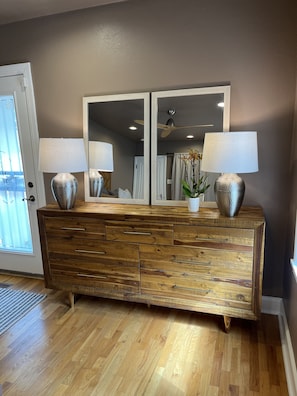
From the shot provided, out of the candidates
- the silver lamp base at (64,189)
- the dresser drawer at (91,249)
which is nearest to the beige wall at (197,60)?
the silver lamp base at (64,189)

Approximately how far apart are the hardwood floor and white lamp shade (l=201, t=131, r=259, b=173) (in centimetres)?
123

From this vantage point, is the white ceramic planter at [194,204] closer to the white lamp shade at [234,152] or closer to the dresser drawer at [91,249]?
the white lamp shade at [234,152]

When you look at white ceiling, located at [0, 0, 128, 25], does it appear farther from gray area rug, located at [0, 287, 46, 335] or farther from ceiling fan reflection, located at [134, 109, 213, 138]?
gray area rug, located at [0, 287, 46, 335]

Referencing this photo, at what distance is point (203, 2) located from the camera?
6.30ft

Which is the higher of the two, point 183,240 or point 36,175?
point 36,175

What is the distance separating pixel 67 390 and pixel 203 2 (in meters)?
2.77

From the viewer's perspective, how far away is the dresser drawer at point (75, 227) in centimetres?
202

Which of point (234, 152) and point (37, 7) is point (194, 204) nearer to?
point (234, 152)

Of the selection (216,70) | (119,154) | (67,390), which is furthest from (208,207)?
(67,390)

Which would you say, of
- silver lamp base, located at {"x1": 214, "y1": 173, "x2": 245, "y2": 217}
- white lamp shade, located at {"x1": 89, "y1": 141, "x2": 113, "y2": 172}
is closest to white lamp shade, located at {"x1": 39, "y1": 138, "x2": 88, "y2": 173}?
white lamp shade, located at {"x1": 89, "y1": 141, "x2": 113, "y2": 172}

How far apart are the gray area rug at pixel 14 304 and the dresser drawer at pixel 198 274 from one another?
3.65 ft

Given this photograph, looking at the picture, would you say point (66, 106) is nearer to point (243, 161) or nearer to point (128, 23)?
point (128, 23)

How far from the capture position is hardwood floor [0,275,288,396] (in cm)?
150

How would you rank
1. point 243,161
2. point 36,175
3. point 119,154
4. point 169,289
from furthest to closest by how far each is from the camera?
point 36,175, point 119,154, point 169,289, point 243,161
